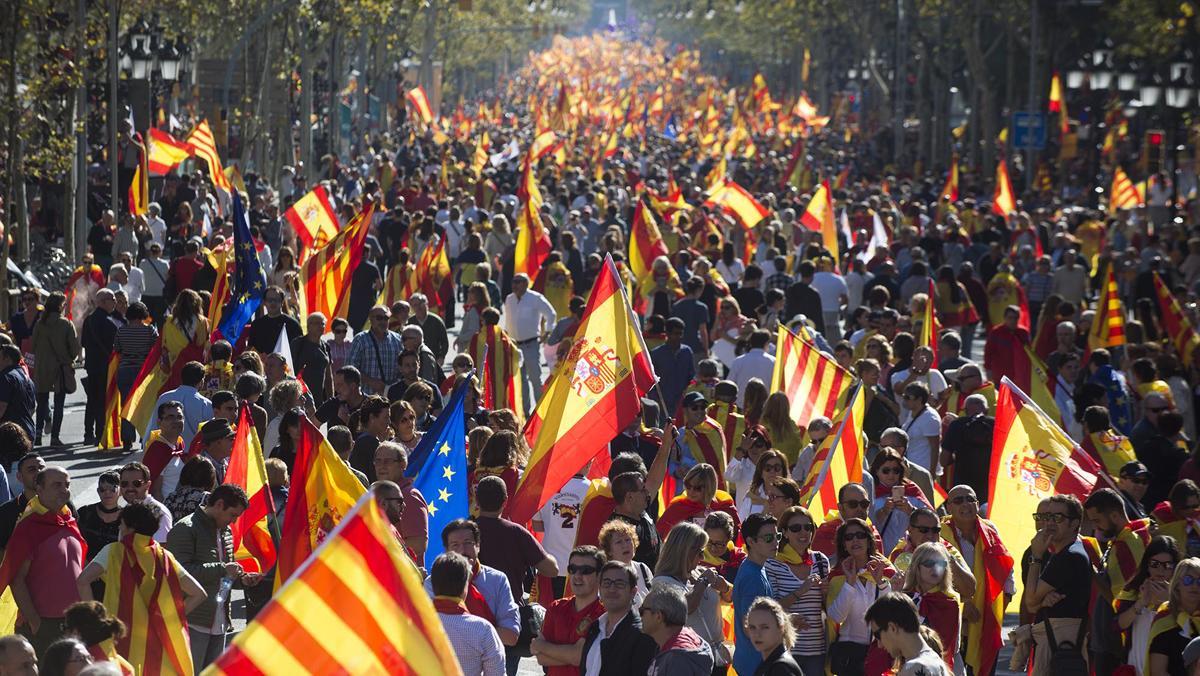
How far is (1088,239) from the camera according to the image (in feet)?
96.8

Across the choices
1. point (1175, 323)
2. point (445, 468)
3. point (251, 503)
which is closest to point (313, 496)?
point (251, 503)

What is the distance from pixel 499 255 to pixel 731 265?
3.51 meters

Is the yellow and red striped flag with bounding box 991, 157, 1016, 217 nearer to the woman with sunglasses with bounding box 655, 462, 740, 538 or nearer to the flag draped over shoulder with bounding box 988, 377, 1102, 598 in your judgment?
the flag draped over shoulder with bounding box 988, 377, 1102, 598

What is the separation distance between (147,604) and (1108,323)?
12.0 m

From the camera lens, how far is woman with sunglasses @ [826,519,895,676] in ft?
29.5

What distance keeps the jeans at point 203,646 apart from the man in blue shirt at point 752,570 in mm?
2116

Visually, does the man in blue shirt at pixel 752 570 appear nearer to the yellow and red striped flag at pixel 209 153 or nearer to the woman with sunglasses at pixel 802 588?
→ the woman with sunglasses at pixel 802 588

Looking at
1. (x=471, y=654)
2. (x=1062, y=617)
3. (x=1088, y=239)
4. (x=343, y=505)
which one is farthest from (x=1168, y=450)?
(x=1088, y=239)

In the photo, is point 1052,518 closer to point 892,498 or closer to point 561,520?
point 892,498

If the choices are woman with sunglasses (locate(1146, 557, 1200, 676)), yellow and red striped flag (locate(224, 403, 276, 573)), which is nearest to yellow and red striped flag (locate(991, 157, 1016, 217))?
yellow and red striped flag (locate(224, 403, 276, 573))

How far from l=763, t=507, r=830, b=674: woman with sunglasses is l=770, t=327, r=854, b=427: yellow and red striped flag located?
15.5 feet

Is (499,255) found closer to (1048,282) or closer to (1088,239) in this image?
(1048,282)

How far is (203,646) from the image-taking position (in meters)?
9.42

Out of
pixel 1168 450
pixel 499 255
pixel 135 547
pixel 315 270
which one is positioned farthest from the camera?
pixel 499 255
